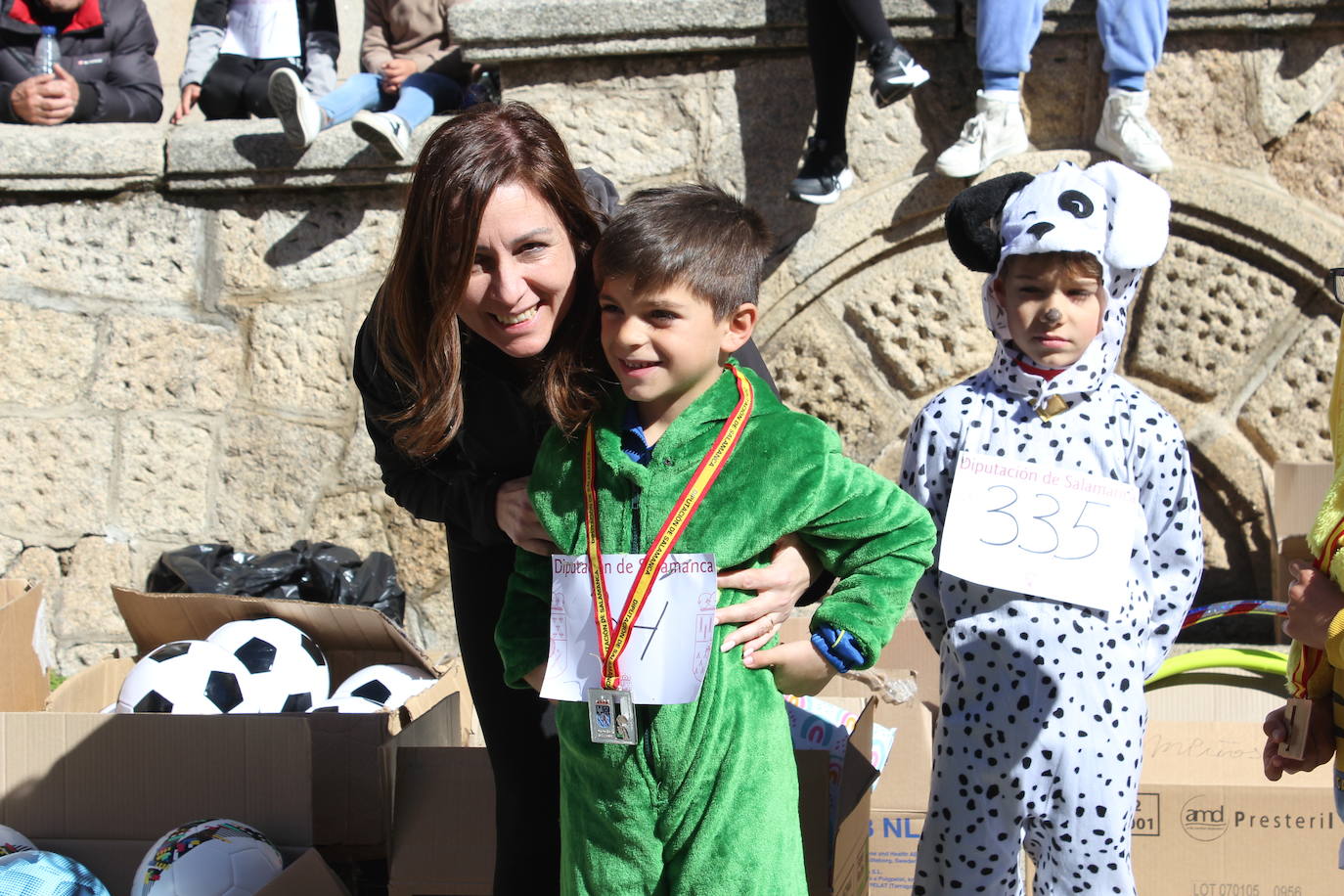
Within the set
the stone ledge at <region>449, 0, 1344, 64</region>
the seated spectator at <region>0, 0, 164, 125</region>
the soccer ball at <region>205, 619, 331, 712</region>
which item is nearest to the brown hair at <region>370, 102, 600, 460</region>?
the soccer ball at <region>205, 619, 331, 712</region>

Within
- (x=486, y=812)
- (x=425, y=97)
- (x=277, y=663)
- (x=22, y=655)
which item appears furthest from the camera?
(x=425, y=97)

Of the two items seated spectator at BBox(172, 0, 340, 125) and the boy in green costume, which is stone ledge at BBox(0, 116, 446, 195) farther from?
the boy in green costume

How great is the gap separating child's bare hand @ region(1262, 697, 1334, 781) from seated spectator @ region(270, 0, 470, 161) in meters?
2.99

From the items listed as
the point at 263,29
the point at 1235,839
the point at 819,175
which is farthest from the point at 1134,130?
the point at 263,29

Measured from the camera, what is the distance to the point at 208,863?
7.82ft

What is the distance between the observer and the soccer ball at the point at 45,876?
93.2 inches

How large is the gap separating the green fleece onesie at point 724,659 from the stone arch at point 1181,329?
6.75 ft

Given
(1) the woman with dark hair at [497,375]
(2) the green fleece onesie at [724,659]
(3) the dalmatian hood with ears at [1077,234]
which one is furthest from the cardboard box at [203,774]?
(3) the dalmatian hood with ears at [1077,234]

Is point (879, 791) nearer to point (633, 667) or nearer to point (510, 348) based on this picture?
point (633, 667)

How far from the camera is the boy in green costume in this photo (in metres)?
1.75

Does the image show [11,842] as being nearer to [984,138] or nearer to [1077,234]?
[1077,234]

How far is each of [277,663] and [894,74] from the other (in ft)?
7.68

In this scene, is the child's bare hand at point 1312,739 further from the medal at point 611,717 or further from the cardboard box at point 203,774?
the cardboard box at point 203,774

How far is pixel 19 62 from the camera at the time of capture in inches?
179
